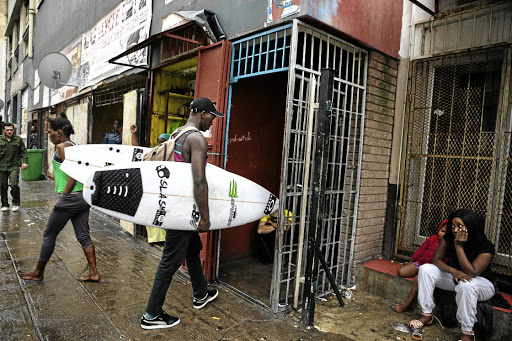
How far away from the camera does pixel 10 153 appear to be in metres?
7.07

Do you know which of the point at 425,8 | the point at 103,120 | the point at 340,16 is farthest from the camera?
the point at 103,120

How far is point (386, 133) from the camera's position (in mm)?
4297

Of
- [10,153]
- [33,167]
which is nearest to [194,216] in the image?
[10,153]

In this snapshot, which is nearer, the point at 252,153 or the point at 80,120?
the point at 252,153

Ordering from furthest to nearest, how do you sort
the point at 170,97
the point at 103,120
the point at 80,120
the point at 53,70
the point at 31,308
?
1. the point at 80,120
2. the point at 103,120
3. the point at 53,70
4. the point at 170,97
5. the point at 31,308

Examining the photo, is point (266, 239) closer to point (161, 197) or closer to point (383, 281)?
point (383, 281)

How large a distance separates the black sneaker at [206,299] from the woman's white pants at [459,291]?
2004mm

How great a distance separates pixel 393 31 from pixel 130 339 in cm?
424

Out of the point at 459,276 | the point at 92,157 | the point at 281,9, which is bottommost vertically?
the point at 459,276

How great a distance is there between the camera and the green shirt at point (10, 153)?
701 cm

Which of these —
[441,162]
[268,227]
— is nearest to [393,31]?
[441,162]

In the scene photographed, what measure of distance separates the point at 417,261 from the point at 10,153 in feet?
25.0

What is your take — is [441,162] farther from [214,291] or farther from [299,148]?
[214,291]

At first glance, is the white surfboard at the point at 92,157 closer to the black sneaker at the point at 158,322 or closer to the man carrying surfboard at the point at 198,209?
the man carrying surfboard at the point at 198,209
